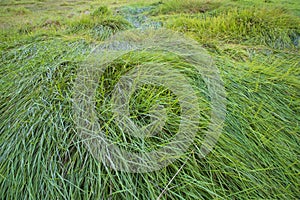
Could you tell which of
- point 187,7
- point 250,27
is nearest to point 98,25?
point 187,7

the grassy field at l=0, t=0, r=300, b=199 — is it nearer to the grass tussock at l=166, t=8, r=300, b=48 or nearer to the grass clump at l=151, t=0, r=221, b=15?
the grass tussock at l=166, t=8, r=300, b=48

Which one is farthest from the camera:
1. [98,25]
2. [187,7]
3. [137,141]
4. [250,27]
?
[187,7]

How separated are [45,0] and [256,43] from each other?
7.20 ft

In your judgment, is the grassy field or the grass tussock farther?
the grass tussock

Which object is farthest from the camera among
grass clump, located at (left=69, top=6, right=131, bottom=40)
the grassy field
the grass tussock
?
grass clump, located at (left=69, top=6, right=131, bottom=40)

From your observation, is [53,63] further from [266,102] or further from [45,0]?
[45,0]

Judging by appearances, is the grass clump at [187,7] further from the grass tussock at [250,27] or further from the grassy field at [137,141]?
the grassy field at [137,141]

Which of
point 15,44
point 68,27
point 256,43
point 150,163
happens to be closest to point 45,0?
point 68,27

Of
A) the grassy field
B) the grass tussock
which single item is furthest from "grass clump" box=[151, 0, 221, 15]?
the grassy field

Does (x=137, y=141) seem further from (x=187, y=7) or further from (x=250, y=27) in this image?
(x=187, y=7)

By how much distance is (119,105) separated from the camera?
2.55ft

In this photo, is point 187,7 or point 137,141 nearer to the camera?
point 137,141

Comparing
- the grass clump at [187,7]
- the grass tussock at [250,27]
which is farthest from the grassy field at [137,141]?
the grass clump at [187,7]

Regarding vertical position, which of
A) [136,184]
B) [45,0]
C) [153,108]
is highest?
[45,0]
